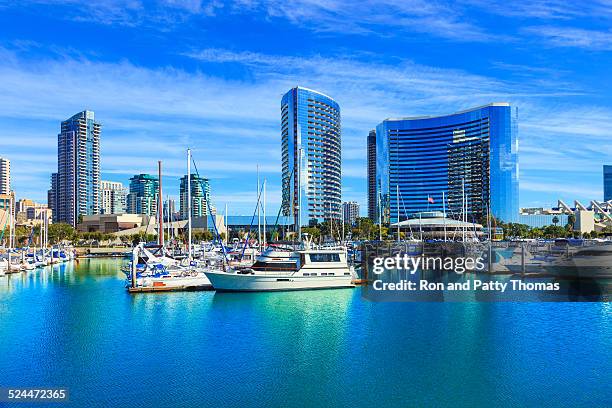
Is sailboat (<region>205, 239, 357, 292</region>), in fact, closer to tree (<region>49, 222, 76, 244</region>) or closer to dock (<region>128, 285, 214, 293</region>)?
dock (<region>128, 285, 214, 293</region>)

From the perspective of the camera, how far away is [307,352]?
34.7 m

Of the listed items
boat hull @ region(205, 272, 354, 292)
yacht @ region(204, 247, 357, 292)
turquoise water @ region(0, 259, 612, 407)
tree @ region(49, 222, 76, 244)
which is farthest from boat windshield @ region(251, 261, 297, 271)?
tree @ region(49, 222, 76, 244)

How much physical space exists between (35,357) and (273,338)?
14.7m

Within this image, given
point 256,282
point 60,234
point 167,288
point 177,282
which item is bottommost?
point 167,288

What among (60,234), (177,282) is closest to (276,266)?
(177,282)

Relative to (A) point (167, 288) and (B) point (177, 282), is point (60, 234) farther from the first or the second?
(A) point (167, 288)

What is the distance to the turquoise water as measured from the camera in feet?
88.3

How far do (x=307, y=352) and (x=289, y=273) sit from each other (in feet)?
81.9

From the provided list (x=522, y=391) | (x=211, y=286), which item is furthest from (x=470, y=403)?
(x=211, y=286)

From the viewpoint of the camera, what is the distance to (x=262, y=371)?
100 ft

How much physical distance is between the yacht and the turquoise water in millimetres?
3680

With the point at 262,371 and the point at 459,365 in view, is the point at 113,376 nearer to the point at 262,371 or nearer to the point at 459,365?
the point at 262,371

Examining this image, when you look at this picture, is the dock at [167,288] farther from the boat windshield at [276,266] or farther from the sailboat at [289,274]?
the boat windshield at [276,266]

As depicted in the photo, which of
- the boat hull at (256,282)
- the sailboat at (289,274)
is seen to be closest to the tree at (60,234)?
the boat hull at (256,282)
